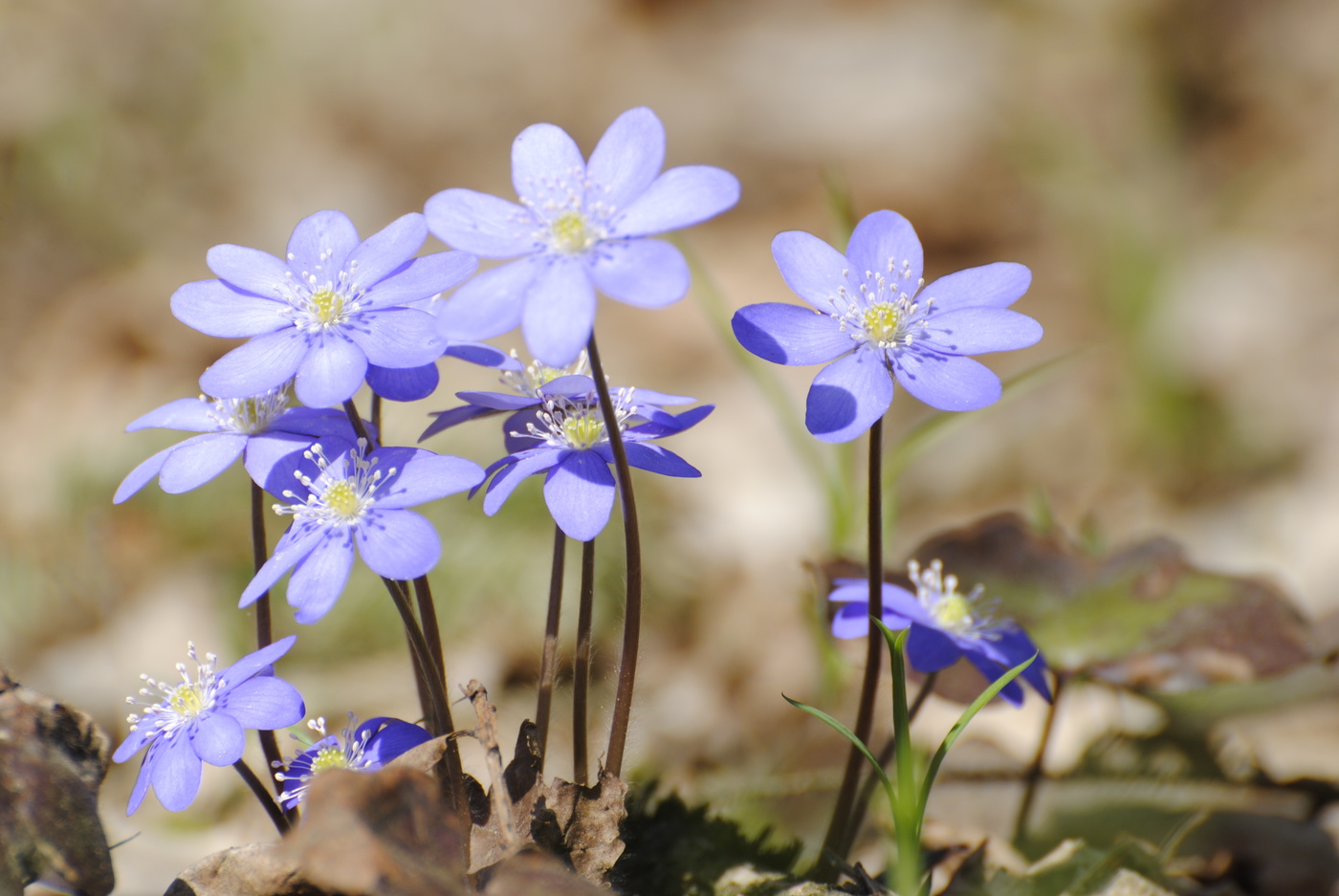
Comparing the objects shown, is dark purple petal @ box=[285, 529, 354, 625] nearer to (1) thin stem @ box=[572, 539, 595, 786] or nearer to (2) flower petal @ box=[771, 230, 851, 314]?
(1) thin stem @ box=[572, 539, 595, 786]

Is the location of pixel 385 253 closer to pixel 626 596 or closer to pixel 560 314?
pixel 560 314

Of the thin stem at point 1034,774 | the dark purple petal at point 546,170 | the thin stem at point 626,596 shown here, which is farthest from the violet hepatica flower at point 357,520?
the thin stem at point 1034,774

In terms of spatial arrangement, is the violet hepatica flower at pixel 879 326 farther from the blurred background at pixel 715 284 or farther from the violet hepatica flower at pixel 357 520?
the blurred background at pixel 715 284

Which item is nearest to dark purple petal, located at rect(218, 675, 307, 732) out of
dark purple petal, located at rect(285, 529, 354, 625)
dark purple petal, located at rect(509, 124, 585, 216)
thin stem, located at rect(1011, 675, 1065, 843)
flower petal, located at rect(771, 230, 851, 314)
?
dark purple petal, located at rect(285, 529, 354, 625)

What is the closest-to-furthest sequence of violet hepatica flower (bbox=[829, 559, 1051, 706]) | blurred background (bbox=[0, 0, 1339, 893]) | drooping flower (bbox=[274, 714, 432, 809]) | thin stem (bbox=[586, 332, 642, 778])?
thin stem (bbox=[586, 332, 642, 778]) < drooping flower (bbox=[274, 714, 432, 809]) < violet hepatica flower (bbox=[829, 559, 1051, 706]) < blurred background (bbox=[0, 0, 1339, 893])

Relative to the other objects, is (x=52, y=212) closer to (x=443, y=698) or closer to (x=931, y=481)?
(x=931, y=481)

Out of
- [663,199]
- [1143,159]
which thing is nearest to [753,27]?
[1143,159]
